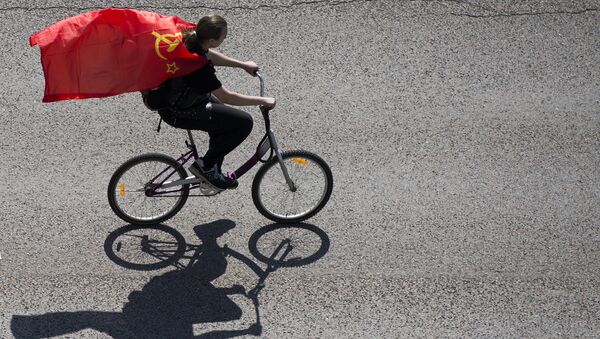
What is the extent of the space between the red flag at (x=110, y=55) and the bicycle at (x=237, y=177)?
78 centimetres

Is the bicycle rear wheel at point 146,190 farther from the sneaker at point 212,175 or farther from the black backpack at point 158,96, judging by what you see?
the black backpack at point 158,96

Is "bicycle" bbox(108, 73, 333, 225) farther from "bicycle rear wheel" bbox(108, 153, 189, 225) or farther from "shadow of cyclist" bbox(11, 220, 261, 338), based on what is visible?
"shadow of cyclist" bbox(11, 220, 261, 338)

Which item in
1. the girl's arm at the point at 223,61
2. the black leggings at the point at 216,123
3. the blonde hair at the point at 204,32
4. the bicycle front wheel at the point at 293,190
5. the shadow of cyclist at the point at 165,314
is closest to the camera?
the blonde hair at the point at 204,32

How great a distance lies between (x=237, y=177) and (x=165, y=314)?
1.41 metres

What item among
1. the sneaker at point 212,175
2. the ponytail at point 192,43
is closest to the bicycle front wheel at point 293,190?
the sneaker at point 212,175

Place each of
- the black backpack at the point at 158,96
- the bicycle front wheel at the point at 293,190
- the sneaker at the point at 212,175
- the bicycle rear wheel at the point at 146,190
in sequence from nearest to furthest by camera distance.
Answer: the black backpack at the point at 158,96
the bicycle rear wheel at the point at 146,190
the sneaker at the point at 212,175
the bicycle front wheel at the point at 293,190

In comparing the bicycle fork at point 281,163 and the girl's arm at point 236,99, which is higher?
the girl's arm at point 236,99

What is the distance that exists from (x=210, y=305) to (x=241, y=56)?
11.0 feet

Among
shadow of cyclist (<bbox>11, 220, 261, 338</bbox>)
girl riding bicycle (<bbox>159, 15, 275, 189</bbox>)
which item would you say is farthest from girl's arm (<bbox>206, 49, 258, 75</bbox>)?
shadow of cyclist (<bbox>11, 220, 261, 338</bbox>)

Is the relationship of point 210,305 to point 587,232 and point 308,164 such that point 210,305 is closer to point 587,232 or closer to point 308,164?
point 308,164

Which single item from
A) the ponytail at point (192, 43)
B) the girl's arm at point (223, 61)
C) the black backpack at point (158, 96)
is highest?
the ponytail at point (192, 43)

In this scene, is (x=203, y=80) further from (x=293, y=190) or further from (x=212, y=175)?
(x=293, y=190)

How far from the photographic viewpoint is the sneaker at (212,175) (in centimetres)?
692

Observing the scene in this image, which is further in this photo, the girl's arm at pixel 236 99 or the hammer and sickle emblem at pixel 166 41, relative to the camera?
the girl's arm at pixel 236 99
